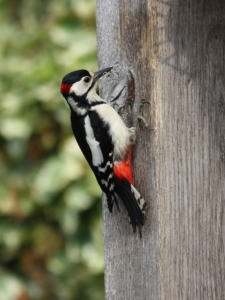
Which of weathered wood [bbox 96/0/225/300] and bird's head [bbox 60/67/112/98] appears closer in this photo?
weathered wood [bbox 96/0/225/300]

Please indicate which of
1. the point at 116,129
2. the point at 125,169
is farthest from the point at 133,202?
the point at 116,129

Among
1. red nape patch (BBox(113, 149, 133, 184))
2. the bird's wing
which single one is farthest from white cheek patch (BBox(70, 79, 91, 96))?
red nape patch (BBox(113, 149, 133, 184))

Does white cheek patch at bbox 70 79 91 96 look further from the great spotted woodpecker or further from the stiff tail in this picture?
the stiff tail

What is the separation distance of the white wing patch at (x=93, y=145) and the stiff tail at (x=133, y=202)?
24 cm

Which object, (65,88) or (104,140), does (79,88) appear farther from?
(104,140)

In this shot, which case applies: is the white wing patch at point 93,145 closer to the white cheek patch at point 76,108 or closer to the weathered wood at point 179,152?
the white cheek patch at point 76,108

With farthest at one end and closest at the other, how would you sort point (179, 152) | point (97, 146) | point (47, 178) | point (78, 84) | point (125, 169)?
point (47, 178) < point (78, 84) < point (97, 146) < point (125, 169) < point (179, 152)

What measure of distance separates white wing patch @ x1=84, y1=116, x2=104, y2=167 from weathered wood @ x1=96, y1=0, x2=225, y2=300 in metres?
0.33

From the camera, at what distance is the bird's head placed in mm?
2746

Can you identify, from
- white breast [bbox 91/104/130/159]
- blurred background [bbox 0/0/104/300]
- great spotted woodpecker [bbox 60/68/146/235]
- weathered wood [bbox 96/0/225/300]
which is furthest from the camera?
blurred background [bbox 0/0/104/300]

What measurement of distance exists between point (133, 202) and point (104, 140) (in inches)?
22.8

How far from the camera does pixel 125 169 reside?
7.64ft

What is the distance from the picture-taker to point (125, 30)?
7.57 feet

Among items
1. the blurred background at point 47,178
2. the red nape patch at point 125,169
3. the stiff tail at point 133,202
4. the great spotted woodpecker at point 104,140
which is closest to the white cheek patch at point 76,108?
the great spotted woodpecker at point 104,140
